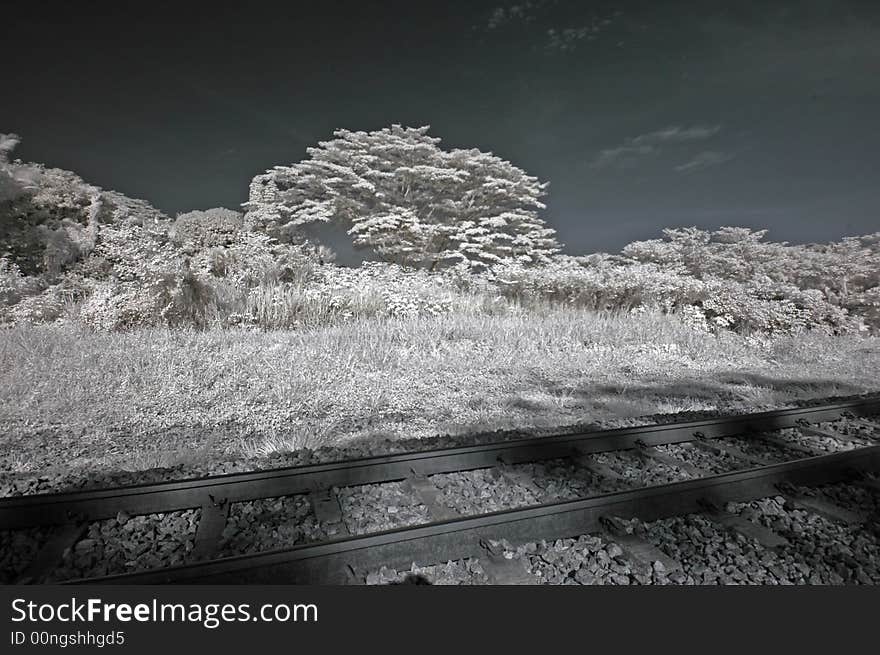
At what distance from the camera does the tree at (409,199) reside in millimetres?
13750

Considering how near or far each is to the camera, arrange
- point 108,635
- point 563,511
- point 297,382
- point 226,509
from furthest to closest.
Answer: point 297,382 < point 226,509 < point 563,511 < point 108,635

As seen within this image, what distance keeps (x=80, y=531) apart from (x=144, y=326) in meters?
6.06

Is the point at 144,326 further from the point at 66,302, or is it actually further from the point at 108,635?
the point at 108,635

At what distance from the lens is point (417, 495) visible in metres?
2.49

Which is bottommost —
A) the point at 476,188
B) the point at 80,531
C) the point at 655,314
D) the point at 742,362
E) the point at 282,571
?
the point at 80,531

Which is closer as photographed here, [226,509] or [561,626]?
[561,626]

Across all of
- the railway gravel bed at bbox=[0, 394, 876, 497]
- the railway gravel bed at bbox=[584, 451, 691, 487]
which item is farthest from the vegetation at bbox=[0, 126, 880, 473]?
the railway gravel bed at bbox=[584, 451, 691, 487]

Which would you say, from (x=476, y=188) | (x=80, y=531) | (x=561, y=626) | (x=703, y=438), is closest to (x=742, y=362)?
(x=703, y=438)

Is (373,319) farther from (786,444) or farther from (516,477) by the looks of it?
(786,444)

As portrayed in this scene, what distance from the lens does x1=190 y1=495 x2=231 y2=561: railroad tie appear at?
193 cm

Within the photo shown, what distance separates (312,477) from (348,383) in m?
2.30

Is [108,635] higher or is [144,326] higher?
[144,326]

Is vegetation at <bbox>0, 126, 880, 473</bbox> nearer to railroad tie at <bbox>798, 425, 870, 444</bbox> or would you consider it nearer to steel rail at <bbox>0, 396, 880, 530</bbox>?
steel rail at <bbox>0, 396, 880, 530</bbox>

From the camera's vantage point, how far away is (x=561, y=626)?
4.74 feet
